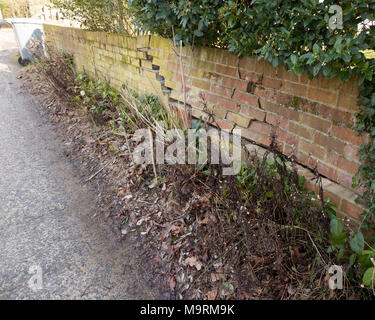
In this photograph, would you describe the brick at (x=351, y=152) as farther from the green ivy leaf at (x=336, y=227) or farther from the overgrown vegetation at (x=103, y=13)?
the overgrown vegetation at (x=103, y=13)

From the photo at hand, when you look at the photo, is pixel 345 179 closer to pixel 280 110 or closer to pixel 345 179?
pixel 345 179

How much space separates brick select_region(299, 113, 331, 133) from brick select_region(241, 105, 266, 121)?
373 millimetres

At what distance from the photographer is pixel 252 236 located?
2.11m

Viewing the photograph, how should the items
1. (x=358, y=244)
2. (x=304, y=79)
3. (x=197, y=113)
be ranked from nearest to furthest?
(x=358, y=244) < (x=304, y=79) < (x=197, y=113)

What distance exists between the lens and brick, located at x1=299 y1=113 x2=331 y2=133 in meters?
2.15

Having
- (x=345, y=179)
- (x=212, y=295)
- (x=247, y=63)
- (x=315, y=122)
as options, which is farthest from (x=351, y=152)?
(x=212, y=295)

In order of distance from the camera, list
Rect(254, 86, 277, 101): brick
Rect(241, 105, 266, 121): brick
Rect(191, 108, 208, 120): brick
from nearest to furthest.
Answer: Rect(254, 86, 277, 101): brick → Rect(241, 105, 266, 121): brick → Rect(191, 108, 208, 120): brick

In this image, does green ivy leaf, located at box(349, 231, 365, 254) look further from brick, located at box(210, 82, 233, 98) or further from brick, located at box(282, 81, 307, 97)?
brick, located at box(210, 82, 233, 98)

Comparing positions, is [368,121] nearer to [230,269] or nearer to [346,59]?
[346,59]

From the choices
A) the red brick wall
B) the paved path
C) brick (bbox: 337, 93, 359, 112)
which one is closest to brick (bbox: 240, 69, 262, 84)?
the red brick wall

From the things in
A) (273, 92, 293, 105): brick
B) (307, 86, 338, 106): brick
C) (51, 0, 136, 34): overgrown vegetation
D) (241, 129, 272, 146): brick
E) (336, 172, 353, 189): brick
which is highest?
(51, 0, 136, 34): overgrown vegetation

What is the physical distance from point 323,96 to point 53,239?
261 centimetres

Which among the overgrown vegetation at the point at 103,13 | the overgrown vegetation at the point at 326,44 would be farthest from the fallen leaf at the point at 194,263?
the overgrown vegetation at the point at 103,13

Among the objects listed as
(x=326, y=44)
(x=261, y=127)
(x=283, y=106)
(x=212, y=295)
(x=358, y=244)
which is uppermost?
(x=326, y=44)
